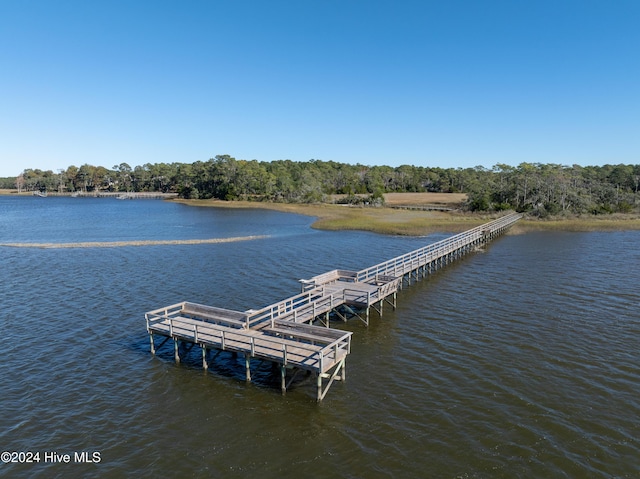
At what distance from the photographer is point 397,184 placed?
169 meters

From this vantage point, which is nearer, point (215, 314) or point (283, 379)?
point (283, 379)

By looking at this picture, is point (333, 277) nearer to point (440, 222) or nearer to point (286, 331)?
point (286, 331)

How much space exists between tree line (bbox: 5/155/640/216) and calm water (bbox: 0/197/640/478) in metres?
54.9

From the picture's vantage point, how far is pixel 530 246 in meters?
50.9

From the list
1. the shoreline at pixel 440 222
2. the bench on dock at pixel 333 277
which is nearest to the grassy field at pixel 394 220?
the shoreline at pixel 440 222

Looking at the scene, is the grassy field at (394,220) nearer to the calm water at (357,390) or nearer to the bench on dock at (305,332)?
the calm water at (357,390)

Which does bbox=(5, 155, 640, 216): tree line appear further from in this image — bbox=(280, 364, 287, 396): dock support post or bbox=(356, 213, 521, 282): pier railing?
bbox=(280, 364, 287, 396): dock support post

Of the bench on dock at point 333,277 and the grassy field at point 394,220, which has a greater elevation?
the grassy field at point 394,220

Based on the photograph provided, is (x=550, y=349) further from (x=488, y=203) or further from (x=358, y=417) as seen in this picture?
(x=488, y=203)

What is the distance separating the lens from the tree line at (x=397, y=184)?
82.6 meters

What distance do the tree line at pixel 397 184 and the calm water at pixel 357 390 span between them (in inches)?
2163

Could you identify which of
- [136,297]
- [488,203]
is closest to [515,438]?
[136,297]

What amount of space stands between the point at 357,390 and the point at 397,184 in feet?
518

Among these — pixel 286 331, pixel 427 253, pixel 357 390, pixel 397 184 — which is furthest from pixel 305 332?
pixel 397 184
